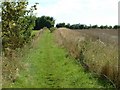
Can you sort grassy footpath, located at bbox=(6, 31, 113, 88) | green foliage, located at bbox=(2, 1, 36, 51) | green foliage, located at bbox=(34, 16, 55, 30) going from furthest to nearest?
green foliage, located at bbox=(34, 16, 55, 30), green foliage, located at bbox=(2, 1, 36, 51), grassy footpath, located at bbox=(6, 31, 113, 88)

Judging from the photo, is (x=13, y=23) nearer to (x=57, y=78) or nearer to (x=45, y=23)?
(x=57, y=78)

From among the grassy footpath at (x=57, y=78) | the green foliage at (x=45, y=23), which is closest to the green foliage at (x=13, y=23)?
the grassy footpath at (x=57, y=78)

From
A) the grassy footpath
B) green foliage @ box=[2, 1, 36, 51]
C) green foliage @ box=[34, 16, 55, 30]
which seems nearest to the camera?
the grassy footpath

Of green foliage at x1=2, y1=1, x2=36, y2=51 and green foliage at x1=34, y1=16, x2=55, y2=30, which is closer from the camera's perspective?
green foliage at x1=2, y1=1, x2=36, y2=51

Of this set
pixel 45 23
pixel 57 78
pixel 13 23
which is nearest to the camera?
pixel 57 78

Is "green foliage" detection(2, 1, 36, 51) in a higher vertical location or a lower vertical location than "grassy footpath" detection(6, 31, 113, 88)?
higher

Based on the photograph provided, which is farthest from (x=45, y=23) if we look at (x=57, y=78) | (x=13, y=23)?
(x=57, y=78)

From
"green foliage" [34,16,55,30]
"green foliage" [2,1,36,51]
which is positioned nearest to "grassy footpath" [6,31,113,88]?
"green foliage" [2,1,36,51]

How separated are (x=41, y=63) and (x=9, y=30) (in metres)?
3.45

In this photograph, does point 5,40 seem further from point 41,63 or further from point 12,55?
point 41,63

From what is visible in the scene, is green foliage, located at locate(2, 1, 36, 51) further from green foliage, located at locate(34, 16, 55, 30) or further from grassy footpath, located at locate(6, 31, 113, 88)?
green foliage, located at locate(34, 16, 55, 30)

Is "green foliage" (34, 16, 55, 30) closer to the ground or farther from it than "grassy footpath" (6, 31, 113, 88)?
farther from it

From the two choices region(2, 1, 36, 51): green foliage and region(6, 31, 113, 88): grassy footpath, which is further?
region(2, 1, 36, 51): green foliage

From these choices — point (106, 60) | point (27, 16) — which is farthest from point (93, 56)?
point (27, 16)
